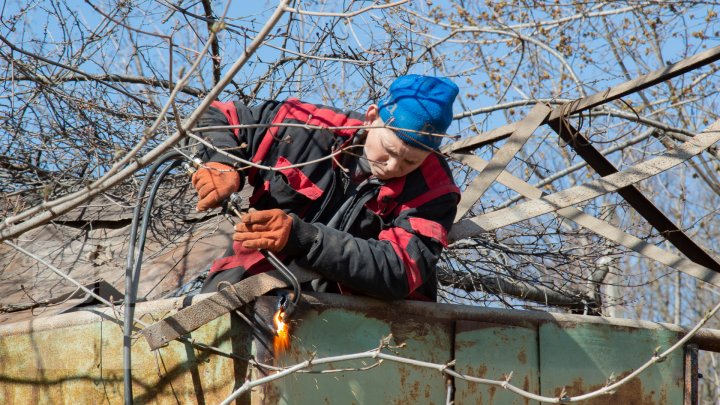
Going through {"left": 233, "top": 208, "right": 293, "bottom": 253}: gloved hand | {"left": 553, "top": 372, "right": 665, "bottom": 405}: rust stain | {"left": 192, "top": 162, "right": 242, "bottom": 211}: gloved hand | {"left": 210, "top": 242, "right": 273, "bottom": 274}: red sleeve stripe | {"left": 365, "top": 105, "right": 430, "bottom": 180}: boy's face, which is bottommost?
{"left": 553, "top": 372, "right": 665, "bottom": 405}: rust stain

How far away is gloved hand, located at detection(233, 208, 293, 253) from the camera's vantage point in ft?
9.05

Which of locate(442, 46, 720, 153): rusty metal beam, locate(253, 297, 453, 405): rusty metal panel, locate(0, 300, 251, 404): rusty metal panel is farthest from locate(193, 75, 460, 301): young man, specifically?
locate(442, 46, 720, 153): rusty metal beam

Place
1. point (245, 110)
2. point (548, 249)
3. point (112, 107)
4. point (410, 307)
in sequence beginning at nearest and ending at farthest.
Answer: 1. point (410, 307)
2. point (245, 110)
3. point (112, 107)
4. point (548, 249)

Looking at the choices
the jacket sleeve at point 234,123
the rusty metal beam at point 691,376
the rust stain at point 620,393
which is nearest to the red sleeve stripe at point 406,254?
the jacket sleeve at point 234,123

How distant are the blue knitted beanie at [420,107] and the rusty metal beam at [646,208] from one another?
128cm

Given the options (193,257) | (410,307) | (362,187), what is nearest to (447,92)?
(362,187)

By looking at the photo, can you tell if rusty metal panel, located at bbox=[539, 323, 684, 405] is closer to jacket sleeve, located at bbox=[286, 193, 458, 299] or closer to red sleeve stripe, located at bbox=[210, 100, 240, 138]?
jacket sleeve, located at bbox=[286, 193, 458, 299]

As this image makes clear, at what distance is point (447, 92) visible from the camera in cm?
318

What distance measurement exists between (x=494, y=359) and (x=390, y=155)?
Result: 0.85m

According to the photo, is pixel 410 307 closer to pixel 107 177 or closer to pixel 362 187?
pixel 362 187

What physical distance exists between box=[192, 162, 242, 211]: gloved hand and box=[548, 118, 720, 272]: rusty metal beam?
6.37ft

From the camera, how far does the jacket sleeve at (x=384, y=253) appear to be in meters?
2.87

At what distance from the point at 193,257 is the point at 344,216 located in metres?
1.35

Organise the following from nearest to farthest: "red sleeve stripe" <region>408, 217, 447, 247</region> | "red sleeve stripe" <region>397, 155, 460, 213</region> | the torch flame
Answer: the torch flame < "red sleeve stripe" <region>408, 217, 447, 247</region> < "red sleeve stripe" <region>397, 155, 460, 213</region>
